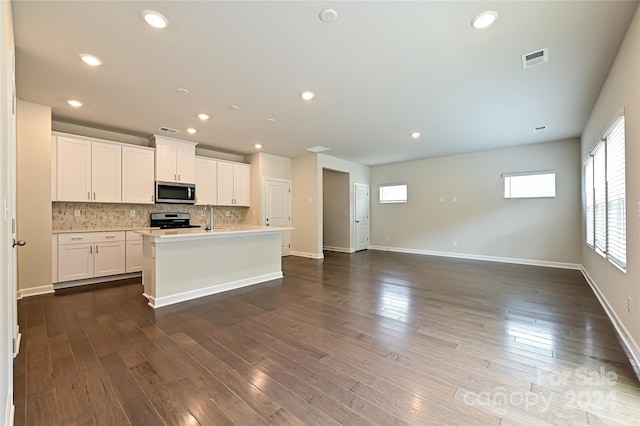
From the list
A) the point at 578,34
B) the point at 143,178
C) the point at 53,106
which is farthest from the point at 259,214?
the point at 578,34

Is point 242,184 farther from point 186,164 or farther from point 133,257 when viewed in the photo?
point 133,257

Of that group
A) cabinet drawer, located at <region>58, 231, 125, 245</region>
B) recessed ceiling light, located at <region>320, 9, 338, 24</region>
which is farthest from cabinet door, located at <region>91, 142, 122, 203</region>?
recessed ceiling light, located at <region>320, 9, 338, 24</region>

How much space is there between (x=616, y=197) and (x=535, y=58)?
1635 mm

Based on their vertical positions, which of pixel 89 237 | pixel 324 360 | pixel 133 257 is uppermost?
pixel 89 237

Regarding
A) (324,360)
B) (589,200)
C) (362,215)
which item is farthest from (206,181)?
(589,200)

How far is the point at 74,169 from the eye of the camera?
440 centimetres

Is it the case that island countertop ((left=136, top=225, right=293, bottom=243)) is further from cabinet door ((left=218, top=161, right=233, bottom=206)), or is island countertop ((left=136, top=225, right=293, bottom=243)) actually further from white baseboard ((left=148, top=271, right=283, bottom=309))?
cabinet door ((left=218, top=161, right=233, bottom=206))

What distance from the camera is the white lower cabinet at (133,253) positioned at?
4.84m

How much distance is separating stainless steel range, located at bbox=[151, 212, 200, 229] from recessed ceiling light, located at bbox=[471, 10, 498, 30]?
225 inches

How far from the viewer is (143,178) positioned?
5121 millimetres

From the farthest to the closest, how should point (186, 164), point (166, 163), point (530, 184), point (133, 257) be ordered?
point (530, 184) < point (186, 164) < point (166, 163) < point (133, 257)

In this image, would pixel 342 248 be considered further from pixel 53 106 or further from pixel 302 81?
pixel 53 106

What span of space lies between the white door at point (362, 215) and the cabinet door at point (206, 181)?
3.86 meters

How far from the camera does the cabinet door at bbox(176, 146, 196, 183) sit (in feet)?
18.3
